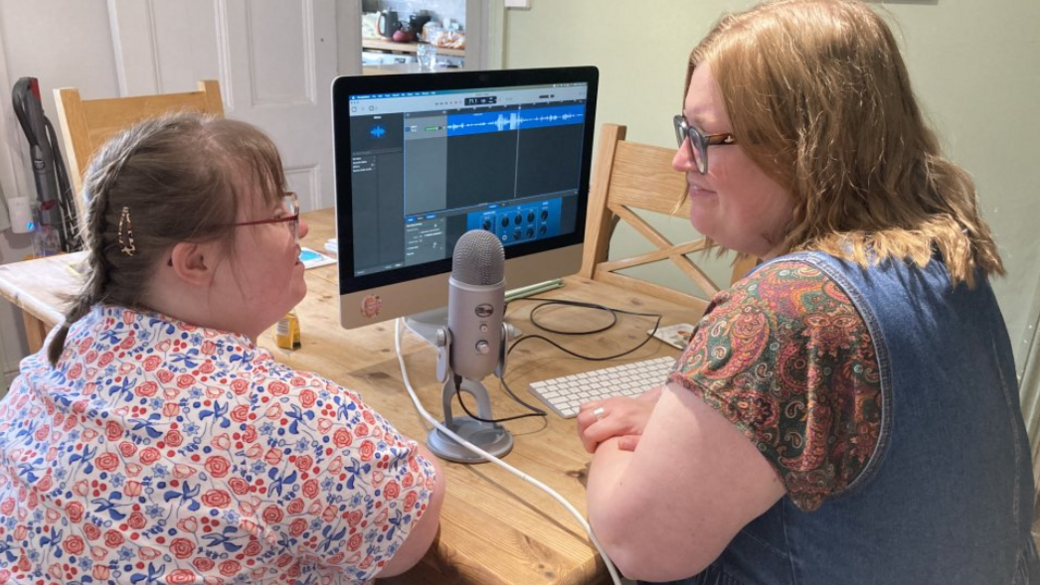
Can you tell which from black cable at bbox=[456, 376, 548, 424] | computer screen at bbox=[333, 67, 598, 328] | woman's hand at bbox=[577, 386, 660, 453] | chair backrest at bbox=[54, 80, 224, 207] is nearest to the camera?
woman's hand at bbox=[577, 386, 660, 453]

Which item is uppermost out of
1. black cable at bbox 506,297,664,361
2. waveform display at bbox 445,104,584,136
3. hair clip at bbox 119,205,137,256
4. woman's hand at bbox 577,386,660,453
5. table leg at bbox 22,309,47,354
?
waveform display at bbox 445,104,584,136

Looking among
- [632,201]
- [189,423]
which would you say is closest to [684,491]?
[189,423]

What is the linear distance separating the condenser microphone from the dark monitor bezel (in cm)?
30

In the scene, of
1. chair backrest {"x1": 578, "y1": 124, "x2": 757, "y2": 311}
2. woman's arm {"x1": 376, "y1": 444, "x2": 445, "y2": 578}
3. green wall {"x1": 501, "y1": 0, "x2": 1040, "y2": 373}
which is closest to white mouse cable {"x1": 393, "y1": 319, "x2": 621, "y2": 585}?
woman's arm {"x1": 376, "y1": 444, "x2": 445, "y2": 578}

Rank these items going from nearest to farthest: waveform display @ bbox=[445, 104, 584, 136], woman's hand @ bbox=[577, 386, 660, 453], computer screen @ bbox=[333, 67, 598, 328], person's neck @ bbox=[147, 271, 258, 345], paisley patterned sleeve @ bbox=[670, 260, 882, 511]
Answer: paisley patterned sleeve @ bbox=[670, 260, 882, 511] → person's neck @ bbox=[147, 271, 258, 345] → woman's hand @ bbox=[577, 386, 660, 453] → computer screen @ bbox=[333, 67, 598, 328] → waveform display @ bbox=[445, 104, 584, 136]

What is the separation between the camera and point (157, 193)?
34.6 inches

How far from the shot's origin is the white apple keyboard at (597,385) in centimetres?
134

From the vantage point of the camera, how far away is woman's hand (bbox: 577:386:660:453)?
3.53 ft

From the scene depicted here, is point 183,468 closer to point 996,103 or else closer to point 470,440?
point 470,440

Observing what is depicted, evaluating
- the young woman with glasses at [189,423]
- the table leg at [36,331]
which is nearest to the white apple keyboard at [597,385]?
the young woman with glasses at [189,423]

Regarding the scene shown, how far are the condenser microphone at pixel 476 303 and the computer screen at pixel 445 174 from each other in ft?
0.99

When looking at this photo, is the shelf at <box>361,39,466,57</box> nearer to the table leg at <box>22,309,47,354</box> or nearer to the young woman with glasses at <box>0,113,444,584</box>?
the table leg at <box>22,309,47,354</box>

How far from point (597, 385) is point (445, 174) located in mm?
469

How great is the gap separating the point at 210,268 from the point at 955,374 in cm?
83
